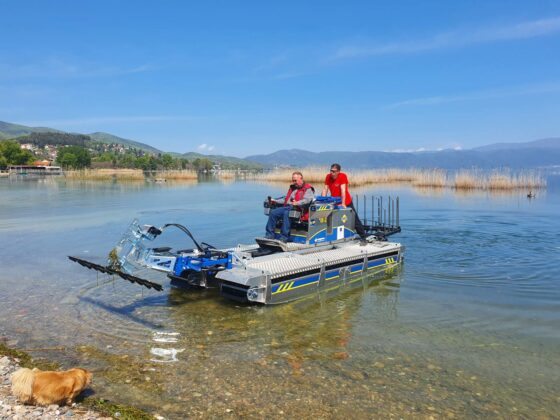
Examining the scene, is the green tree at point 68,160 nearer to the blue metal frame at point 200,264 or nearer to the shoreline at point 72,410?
the blue metal frame at point 200,264

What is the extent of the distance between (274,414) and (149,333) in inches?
124

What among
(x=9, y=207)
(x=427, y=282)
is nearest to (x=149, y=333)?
(x=427, y=282)

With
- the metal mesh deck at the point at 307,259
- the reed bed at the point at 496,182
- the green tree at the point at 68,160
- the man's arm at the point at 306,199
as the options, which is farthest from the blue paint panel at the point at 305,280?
the green tree at the point at 68,160

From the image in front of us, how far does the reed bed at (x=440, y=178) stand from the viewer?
4000cm

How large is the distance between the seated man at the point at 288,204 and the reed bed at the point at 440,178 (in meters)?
33.6

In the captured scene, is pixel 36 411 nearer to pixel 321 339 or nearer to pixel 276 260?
pixel 321 339

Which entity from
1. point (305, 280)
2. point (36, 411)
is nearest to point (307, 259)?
point (305, 280)

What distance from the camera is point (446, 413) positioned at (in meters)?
4.91

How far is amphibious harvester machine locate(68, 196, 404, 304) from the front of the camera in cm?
809

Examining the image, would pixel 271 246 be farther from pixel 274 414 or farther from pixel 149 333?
pixel 274 414

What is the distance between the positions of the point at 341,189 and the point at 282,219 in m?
2.02

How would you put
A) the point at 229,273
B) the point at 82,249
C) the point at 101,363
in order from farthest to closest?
the point at 82,249, the point at 229,273, the point at 101,363

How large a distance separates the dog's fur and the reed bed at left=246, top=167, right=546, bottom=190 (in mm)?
40341

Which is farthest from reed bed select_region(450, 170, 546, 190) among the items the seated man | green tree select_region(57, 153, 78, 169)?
green tree select_region(57, 153, 78, 169)
